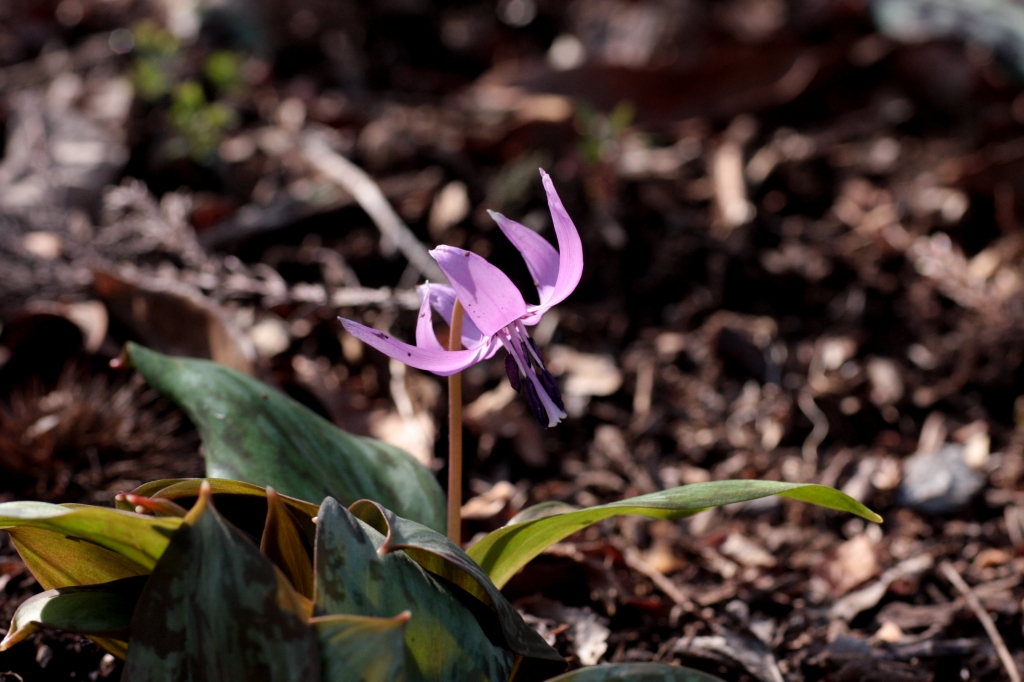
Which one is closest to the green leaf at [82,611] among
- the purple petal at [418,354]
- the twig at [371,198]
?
the purple petal at [418,354]

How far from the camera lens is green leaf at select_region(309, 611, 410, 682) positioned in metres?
1.08

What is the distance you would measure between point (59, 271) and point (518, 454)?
1447mm

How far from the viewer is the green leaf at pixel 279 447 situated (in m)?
1.62

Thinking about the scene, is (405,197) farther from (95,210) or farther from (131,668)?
(131,668)

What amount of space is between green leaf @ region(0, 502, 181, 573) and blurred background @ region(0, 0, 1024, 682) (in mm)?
520

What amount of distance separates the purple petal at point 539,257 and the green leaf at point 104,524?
0.66 metres

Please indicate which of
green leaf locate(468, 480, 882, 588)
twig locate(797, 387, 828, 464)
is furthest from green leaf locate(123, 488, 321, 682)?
twig locate(797, 387, 828, 464)

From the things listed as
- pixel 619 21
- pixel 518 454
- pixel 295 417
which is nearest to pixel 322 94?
pixel 619 21

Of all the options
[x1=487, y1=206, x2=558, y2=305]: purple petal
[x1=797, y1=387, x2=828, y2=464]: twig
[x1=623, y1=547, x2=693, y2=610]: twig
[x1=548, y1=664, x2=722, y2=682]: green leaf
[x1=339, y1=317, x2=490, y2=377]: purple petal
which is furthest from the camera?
[x1=797, y1=387, x2=828, y2=464]: twig

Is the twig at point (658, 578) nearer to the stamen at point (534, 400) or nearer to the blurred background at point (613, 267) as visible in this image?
the blurred background at point (613, 267)

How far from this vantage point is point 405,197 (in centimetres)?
336

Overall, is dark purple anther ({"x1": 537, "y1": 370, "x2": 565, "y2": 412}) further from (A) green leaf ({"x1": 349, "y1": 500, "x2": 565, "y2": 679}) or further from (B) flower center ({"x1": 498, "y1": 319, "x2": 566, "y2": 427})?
(A) green leaf ({"x1": 349, "y1": 500, "x2": 565, "y2": 679})

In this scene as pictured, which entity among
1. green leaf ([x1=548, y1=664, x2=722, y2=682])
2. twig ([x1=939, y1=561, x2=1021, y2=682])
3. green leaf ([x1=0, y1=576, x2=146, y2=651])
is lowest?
twig ([x1=939, y1=561, x2=1021, y2=682])

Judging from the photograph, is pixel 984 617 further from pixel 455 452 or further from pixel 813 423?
pixel 455 452
